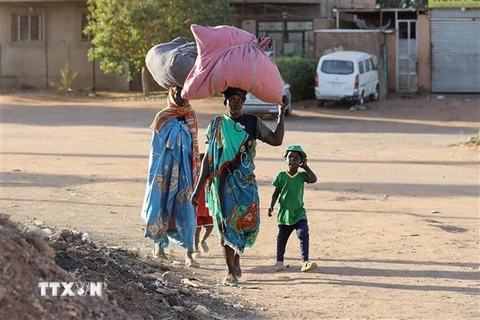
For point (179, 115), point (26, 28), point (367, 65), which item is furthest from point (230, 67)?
point (26, 28)

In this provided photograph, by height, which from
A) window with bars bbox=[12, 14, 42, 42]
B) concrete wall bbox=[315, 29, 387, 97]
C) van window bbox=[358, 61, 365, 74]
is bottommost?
van window bbox=[358, 61, 365, 74]

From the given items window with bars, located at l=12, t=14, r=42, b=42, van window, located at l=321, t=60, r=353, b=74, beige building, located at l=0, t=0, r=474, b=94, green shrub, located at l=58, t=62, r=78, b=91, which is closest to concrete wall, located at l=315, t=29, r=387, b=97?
beige building, located at l=0, t=0, r=474, b=94

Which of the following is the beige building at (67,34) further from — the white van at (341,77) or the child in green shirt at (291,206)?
the child in green shirt at (291,206)

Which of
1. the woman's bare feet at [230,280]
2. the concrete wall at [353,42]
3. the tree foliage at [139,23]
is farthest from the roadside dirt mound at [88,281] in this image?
the concrete wall at [353,42]

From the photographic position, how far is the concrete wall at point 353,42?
104ft

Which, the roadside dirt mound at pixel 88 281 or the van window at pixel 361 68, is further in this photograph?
the van window at pixel 361 68

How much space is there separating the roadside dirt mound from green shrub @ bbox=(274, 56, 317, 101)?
2141 centimetres

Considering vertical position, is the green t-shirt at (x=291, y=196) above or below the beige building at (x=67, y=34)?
below

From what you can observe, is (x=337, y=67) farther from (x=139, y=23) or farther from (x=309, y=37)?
(x=139, y=23)

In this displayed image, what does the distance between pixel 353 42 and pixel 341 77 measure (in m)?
3.80

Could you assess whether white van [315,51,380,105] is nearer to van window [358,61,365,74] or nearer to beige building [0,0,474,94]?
van window [358,61,365,74]

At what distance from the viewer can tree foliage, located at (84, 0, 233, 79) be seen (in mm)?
28844

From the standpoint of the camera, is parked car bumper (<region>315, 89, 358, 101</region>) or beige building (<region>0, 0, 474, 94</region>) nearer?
parked car bumper (<region>315, 89, 358, 101</region>)

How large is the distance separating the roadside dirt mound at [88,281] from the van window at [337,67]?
21.1m
